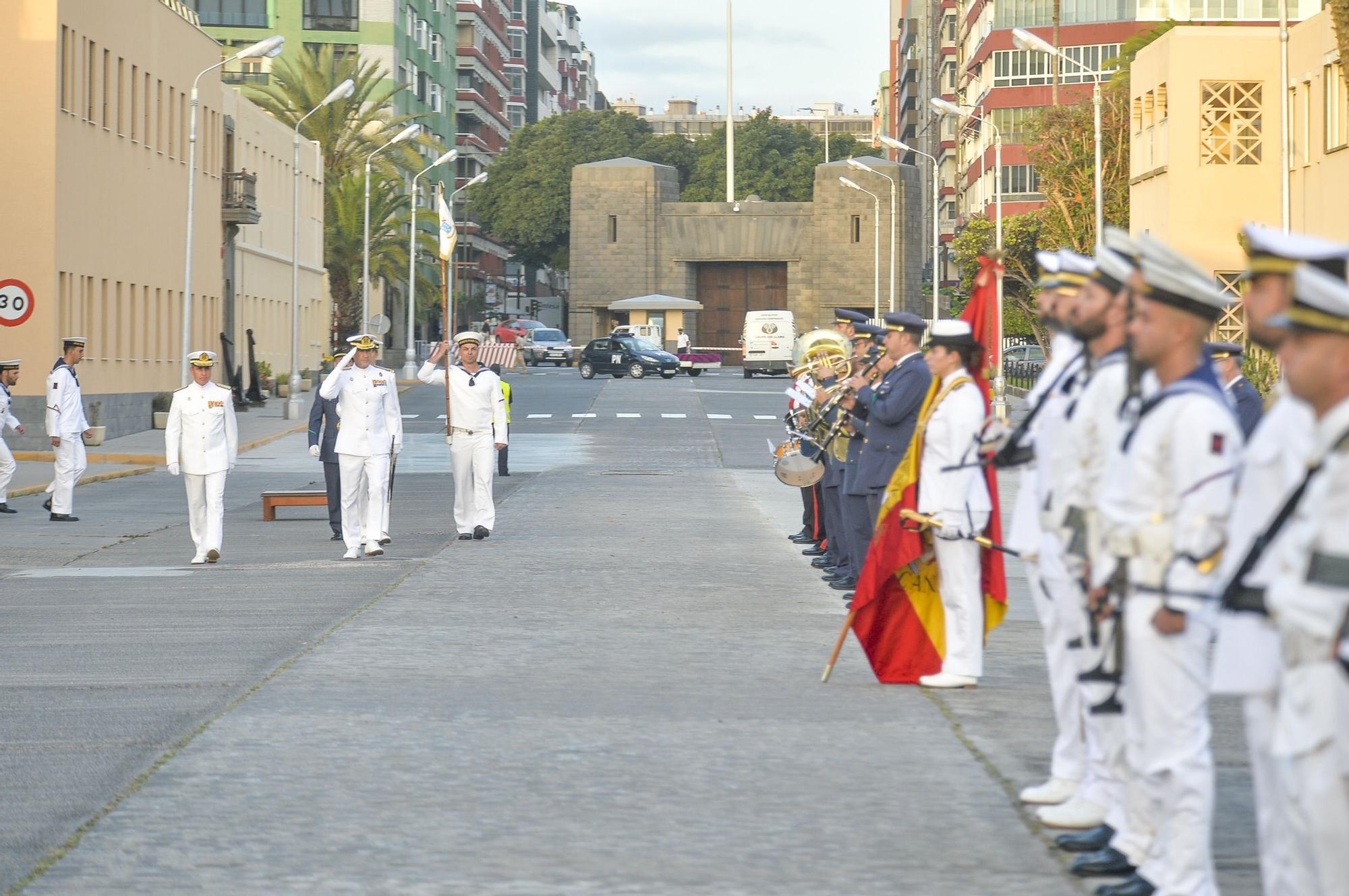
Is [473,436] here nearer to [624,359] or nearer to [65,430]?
[65,430]

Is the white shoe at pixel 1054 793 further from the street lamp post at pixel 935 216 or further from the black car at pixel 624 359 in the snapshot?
the black car at pixel 624 359

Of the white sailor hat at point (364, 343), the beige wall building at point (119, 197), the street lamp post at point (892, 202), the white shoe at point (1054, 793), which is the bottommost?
the white shoe at point (1054, 793)

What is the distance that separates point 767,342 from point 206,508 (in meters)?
61.6

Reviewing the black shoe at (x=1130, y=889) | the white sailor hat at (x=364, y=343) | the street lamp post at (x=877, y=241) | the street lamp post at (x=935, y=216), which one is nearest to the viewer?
the black shoe at (x=1130, y=889)

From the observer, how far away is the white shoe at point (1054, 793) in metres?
7.38

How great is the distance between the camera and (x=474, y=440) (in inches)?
788

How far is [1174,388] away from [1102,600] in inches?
27.4

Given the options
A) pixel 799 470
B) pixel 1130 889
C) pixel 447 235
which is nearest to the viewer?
pixel 1130 889

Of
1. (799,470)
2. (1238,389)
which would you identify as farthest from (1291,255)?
(799,470)

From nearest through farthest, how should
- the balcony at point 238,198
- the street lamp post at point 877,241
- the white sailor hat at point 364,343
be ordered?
1. the white sailor hat at point 364,343
2. the balcony at point 238,198
3. the street lamp post at point 877,241

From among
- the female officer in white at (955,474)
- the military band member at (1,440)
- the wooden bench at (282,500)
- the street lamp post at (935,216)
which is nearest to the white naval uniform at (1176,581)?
the female officer in white at (955,474)

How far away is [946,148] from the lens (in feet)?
396

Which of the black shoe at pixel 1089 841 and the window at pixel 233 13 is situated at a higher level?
the window at pixel 233 13

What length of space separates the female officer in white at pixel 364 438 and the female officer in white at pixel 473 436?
1233 mm
